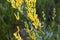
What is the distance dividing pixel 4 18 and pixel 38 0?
66cm

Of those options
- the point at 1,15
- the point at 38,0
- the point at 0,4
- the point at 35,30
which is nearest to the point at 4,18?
the point at 1,15

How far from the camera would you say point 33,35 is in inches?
99.7

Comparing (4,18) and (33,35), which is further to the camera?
(4,18)

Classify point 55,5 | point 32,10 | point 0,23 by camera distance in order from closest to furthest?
1. point 32,10
2. point 0,23
3. point 55,5

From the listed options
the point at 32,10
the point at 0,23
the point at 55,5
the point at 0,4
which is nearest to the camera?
the point at 32,10

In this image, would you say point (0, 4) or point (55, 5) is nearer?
point (0, 4)

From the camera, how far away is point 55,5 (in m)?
A: 3.73

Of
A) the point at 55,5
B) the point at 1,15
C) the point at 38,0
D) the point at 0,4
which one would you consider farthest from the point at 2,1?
the point at 55,5

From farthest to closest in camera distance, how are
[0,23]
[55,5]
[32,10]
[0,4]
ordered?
[55,5]
[0,4]
[0,23]
[32,10]

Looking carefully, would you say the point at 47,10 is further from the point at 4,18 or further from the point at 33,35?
the point at 33,35

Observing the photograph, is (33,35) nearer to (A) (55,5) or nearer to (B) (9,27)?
(B) (9,27)

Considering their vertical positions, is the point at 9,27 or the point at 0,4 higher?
the point at 0,4

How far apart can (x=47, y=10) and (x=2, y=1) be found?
78 centimetres

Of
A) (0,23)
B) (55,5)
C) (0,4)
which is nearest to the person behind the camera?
(0,23)
